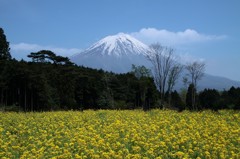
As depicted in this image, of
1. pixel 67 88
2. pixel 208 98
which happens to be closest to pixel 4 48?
pixel 67 88

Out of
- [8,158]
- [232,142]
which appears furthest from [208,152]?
[8,158]

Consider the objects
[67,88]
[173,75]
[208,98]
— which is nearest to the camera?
[67,88]

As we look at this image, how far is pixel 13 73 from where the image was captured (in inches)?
1414

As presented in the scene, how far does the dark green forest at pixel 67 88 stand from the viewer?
35.1m

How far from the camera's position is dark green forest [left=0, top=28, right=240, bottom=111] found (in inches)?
1382

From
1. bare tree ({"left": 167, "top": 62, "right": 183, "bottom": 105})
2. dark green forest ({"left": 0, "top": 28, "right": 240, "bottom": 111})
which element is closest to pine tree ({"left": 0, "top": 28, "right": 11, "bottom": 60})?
dark green forest ({"left": 0, "top": 28, "right": 240, "bottom": 111})

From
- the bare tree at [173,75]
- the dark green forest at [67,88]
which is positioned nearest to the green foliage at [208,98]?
the dark green forest at [67,88]

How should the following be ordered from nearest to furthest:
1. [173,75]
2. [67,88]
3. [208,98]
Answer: [67,88]
[173,75]
[208,98]

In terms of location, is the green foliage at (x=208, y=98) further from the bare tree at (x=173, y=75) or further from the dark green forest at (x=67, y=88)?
the bare tree at (x=173, y=75)

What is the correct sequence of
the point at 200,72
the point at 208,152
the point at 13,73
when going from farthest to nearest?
the point at 200,72 → the point at 13,73 → the point at 208,152

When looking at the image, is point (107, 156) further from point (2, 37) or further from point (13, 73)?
point (2, 37)

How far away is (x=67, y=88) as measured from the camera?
129 ft

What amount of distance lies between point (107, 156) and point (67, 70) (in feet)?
128

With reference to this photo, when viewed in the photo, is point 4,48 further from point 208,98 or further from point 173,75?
point 208,98
